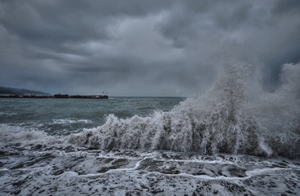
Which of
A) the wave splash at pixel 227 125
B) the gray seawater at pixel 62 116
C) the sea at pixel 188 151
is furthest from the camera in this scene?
the gray seawater at pixel 62 116

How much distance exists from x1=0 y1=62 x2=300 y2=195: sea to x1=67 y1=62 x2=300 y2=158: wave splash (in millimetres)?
31

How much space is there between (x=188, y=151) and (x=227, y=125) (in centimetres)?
188

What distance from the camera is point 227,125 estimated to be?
5.52 metres

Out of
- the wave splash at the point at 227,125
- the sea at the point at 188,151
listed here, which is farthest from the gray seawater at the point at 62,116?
the wave splash at the point at 227,125

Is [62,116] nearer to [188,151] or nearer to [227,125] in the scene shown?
[188,151]

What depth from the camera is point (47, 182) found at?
310 centimetres

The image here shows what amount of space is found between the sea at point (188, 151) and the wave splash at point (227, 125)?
0.10ft

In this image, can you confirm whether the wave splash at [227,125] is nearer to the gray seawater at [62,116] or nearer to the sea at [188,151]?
the sea at [188,151]

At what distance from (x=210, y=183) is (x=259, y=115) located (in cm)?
415

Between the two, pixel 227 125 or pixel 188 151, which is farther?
pixel 227 125

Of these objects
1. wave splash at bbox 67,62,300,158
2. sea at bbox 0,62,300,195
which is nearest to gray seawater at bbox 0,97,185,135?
sea at bbox 0,62,300,195

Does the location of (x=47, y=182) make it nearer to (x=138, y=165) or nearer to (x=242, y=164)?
(x=138, y=165)

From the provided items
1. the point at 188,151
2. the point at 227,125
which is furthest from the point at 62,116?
the point at 227,125

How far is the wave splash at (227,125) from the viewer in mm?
4992
